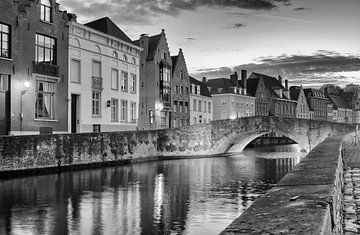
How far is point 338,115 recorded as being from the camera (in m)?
84.3

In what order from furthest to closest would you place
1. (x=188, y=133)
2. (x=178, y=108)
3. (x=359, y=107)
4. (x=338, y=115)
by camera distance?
(x=359, y=107)
(x=338, y=115)
(x=178, y=108)
(x=188, y=133)

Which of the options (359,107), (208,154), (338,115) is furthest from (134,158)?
(359,107)

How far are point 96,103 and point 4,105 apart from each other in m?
6.55

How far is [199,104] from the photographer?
147ft

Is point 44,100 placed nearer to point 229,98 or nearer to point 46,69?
point 46,69

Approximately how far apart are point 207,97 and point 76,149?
28561 millimetres

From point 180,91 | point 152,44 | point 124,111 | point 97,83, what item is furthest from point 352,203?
point 180,91

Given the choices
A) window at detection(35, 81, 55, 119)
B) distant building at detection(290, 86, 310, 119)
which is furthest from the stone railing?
distant building at detection(290, 86, 310, 119)

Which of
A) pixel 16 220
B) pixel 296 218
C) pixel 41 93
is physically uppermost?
pixel 41 93

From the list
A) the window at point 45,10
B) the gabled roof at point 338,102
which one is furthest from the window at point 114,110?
the gabled roof at point 338,102

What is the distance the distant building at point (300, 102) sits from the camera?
6756 cm

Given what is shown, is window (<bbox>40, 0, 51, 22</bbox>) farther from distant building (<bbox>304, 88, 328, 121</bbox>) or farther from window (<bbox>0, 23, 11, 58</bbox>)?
distant building (<bbox>304, 88, 328, 121</bbox>)

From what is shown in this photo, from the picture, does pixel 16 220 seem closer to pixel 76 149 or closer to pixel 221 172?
pixel 76 149

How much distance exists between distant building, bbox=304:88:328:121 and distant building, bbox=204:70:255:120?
22.5 m
